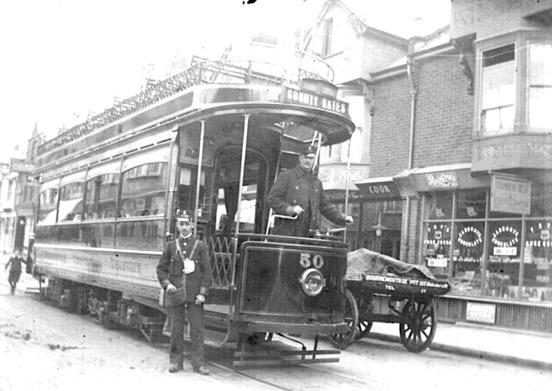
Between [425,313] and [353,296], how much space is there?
1.39 meters

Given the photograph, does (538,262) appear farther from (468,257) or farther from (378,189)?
(378,189)

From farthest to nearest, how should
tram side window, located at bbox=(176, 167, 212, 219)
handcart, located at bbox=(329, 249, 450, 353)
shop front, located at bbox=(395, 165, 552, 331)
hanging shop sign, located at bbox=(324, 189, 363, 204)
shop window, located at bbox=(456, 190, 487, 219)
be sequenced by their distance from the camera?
hanging shop sign, located at bbox=(324, 189, 363, 204), shop window, located at bbox=(456, 190, 487, 219), shop front, located at bbox=(395, 165, 552, 331), handcart, located at bbox=(329, 249, 450, 353), tram side window, located at bbox=(176, 167, 212, 219)

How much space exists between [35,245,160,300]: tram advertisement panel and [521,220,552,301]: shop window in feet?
27.9

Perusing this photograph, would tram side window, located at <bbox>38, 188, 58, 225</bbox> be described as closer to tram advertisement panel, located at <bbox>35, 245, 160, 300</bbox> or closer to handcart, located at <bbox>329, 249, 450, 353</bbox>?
tram advertisement panel, located at <bbox>35, 245, 160, 300</bbox>

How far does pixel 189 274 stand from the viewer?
7070 mm

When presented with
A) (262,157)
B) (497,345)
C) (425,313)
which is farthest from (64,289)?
(497,345)

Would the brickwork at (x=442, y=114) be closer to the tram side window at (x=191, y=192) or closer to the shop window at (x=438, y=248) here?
the shop window at (x=438, y=248)

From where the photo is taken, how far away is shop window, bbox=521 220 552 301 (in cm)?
1309

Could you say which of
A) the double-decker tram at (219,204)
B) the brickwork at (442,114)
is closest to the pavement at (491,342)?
the double-decker tram at (219,204)

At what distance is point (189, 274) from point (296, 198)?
→ 157 centimetres

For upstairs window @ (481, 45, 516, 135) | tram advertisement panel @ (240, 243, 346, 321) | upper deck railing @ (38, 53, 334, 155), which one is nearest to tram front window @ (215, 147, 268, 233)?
upper deck railing @ (38, 53, 334, 155)

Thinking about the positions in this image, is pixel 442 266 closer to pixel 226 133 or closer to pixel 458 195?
pixel 458 195

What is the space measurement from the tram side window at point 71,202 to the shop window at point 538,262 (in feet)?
30.2

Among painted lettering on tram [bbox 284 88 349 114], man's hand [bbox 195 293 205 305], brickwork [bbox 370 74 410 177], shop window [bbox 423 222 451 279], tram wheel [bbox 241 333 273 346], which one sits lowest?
tram wheel [bbox 241 333 273 346]
